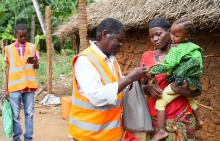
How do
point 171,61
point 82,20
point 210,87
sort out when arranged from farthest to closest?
point 82,20, point 210,87, point 171,61

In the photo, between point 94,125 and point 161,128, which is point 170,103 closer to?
point 161,128

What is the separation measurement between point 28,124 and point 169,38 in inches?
132

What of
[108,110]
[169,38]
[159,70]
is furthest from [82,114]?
[169,38]

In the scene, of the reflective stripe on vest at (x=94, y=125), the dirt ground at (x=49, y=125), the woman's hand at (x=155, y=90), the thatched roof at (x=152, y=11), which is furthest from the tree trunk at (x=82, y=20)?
the reflective stripe on vest at (x=94, y=125)

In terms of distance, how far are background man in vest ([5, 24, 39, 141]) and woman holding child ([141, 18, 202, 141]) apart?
298 centimetres

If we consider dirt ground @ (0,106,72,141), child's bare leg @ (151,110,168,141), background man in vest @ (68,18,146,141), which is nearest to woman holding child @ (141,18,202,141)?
child's bare leg @ (151,110,168,141)

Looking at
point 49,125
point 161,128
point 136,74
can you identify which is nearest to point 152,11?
point 161,128

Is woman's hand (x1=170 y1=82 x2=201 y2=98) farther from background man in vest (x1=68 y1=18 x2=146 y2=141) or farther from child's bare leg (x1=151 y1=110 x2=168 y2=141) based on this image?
background man in vest (x1=68 y1=18 x2=146 y2=141)

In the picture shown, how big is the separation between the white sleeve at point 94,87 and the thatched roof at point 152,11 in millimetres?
2029

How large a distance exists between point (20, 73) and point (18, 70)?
5 cm

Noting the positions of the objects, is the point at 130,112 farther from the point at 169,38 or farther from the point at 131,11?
the point at 131,11

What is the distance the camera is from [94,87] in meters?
2.53

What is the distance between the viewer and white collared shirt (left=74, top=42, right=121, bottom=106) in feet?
8.32

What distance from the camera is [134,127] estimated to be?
283cm
